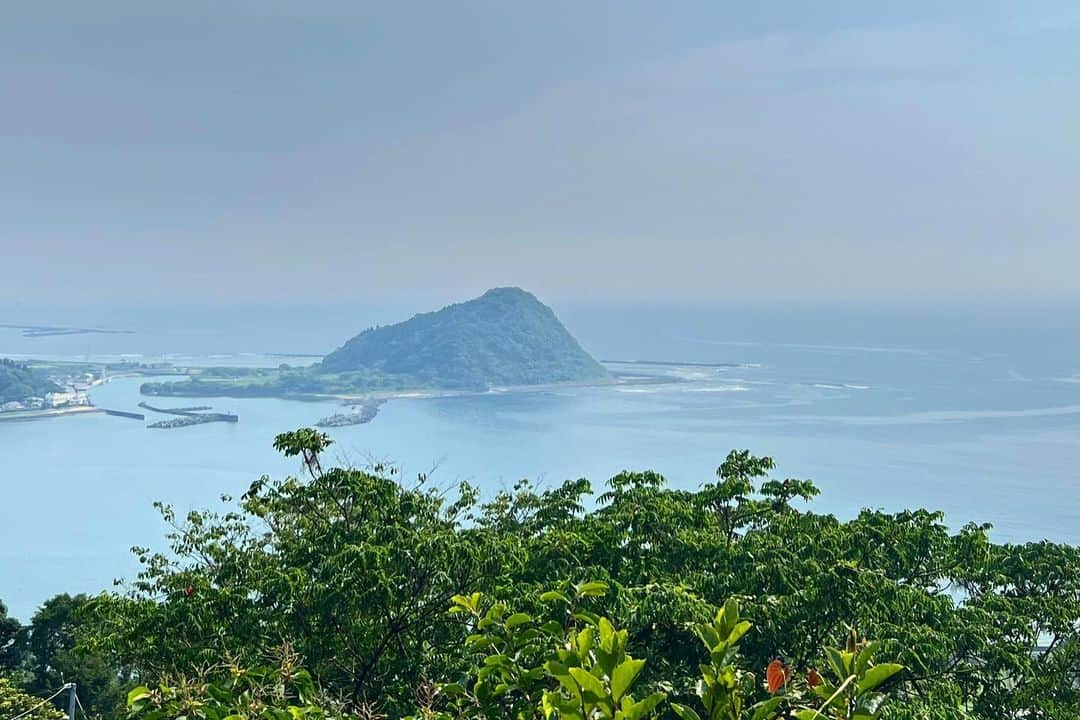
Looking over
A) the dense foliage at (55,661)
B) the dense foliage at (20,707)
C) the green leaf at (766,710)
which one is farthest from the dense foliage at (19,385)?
the green leaf at (766,710)

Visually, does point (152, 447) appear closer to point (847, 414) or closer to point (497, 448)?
point (497, 448)

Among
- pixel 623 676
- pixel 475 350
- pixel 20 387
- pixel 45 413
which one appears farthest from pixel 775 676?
pixel 475 350

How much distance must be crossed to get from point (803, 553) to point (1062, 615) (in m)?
1.49

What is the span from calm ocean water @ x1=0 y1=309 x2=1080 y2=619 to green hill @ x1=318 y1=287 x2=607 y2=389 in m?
5.90

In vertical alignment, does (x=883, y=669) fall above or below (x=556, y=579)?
above

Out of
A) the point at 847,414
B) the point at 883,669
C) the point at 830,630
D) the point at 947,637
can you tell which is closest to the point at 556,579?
the point at 830,630

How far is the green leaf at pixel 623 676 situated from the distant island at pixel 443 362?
58.6m

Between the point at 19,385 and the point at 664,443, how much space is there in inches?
1505

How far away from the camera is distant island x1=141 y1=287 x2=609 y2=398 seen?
197ft

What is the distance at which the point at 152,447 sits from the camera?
39.2 m

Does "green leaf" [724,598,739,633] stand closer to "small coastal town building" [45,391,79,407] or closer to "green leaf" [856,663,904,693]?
"green leaf" [856,663,904,693]

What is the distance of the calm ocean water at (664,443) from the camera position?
85.7 feet

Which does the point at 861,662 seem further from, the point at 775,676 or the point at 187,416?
the point at 187,416

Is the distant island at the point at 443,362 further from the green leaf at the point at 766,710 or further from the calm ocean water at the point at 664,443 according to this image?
the green leaf at the point at 766,710
